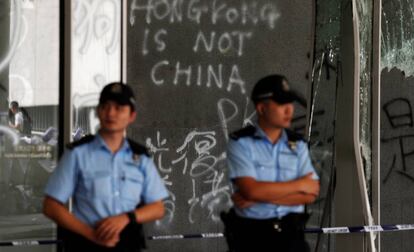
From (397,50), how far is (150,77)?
7.84ft

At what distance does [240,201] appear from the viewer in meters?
4.53

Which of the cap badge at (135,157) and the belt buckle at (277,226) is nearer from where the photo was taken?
the cap badge at (135,157)

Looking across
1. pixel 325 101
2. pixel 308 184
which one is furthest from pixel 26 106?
pixel 308 184

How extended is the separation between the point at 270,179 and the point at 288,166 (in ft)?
0.40

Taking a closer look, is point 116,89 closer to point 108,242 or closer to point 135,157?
point 135,157

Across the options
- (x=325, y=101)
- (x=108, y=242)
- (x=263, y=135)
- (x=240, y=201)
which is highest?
(x=325, y=101)

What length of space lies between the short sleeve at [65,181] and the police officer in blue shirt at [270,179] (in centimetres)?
88

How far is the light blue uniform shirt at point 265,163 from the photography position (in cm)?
452

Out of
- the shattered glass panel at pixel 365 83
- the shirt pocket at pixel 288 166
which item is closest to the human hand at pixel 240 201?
the shirt pocket at pixel 288 166

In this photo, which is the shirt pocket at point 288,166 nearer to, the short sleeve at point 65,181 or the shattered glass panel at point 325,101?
the short sleeve at point 65,181

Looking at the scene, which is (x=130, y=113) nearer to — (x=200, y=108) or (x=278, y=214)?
(x=278, y=214)

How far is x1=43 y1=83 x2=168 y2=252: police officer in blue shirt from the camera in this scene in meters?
4.16

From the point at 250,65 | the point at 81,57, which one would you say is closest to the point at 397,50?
the point at 250,65

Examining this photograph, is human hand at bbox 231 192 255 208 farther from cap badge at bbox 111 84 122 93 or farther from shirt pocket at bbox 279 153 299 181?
cap badge at bbox 111 84 122 93
